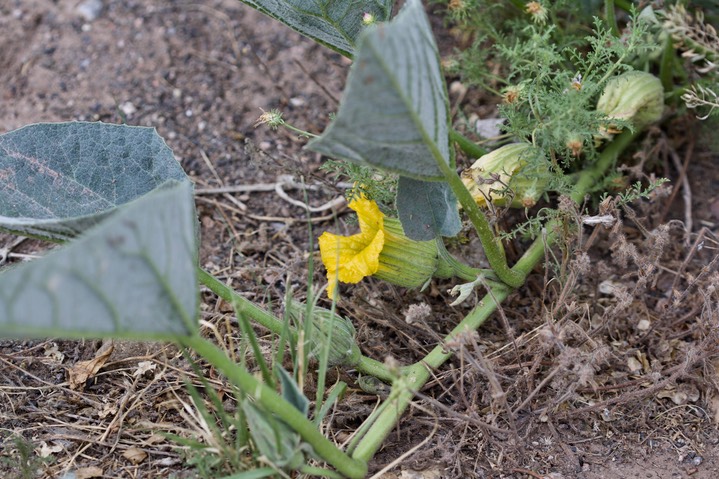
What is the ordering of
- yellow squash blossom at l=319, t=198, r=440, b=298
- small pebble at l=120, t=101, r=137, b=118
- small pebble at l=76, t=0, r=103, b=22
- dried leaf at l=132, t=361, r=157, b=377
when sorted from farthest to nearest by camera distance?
small pebble at l=76, t=0, r=103, b=22 → small pebble at l=120, t=101, r=137, b=118 → dried leaf at l=132, t=361, r=157, b=377 → yellow squash blossom at l=319, t=198, r=440, b=298

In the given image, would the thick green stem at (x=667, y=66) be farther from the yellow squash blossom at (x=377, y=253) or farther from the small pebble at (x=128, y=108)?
the small pebble at (x=128, y=108)

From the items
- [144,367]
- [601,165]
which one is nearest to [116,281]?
[144,367]

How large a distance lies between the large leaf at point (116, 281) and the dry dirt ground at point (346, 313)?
1.48ft

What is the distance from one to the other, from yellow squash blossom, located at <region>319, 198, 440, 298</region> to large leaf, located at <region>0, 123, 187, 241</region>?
1.02ft

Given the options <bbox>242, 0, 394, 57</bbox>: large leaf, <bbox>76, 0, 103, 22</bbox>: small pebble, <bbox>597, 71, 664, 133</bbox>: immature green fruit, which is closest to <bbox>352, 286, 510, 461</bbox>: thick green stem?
<bbox>597, 71, 664, 133</bbox>: immature green fruit

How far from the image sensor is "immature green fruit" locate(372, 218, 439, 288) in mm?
1422

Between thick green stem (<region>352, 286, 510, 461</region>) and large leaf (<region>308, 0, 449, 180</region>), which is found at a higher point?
large leaf (<region>308, 0, 449, 180</region>)

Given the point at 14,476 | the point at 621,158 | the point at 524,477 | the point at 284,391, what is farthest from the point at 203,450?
the point at 621,158

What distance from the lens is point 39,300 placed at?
84cm

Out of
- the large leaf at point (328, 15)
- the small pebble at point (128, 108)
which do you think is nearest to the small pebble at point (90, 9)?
the small pebble at point (128, 108)

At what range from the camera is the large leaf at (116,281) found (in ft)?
2.73

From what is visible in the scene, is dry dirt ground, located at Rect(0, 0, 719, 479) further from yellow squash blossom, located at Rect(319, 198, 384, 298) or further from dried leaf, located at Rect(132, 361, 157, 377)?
yellow squash blossom, located at Rect(319, 198, 384, 298)

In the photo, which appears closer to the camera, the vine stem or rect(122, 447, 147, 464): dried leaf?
the vine stem

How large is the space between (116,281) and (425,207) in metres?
0.60
